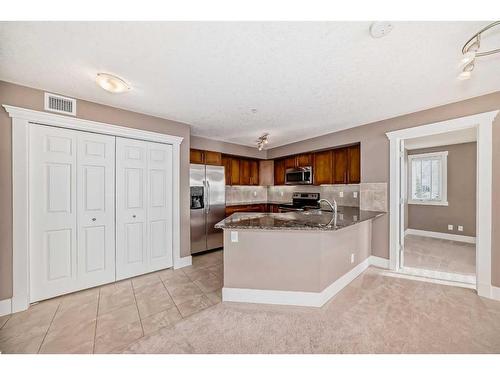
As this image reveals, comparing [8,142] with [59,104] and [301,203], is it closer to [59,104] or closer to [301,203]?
[59,104]

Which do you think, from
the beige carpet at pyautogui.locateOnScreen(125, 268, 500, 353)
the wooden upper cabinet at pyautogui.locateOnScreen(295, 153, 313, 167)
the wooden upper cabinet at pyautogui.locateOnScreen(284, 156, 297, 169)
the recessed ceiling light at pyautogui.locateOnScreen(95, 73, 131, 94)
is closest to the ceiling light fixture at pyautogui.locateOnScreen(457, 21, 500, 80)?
the beige carpet at pyautogui.locateOnScreen(125, 268, 500, 353)

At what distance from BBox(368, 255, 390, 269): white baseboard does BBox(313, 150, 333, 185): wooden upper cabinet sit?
162cm

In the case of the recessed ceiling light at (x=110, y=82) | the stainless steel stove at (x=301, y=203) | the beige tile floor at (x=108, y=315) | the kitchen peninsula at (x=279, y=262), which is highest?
the recessed ceiling light at (x=110, y=82)

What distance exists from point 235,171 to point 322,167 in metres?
2.04

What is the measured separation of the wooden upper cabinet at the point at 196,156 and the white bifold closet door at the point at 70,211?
1.44m

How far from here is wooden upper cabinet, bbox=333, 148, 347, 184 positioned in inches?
163

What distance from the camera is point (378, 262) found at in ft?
11.1

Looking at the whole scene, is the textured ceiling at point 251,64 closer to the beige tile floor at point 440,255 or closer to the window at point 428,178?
the beige tile floor at point 440,255

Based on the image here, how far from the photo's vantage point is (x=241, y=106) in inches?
110

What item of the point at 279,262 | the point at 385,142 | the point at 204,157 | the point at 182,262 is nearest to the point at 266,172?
the point at 204,157

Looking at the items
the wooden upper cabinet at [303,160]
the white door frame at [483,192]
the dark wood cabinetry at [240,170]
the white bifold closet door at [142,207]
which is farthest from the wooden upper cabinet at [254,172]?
the white door frame at [483,192]

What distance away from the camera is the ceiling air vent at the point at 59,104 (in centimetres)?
235
